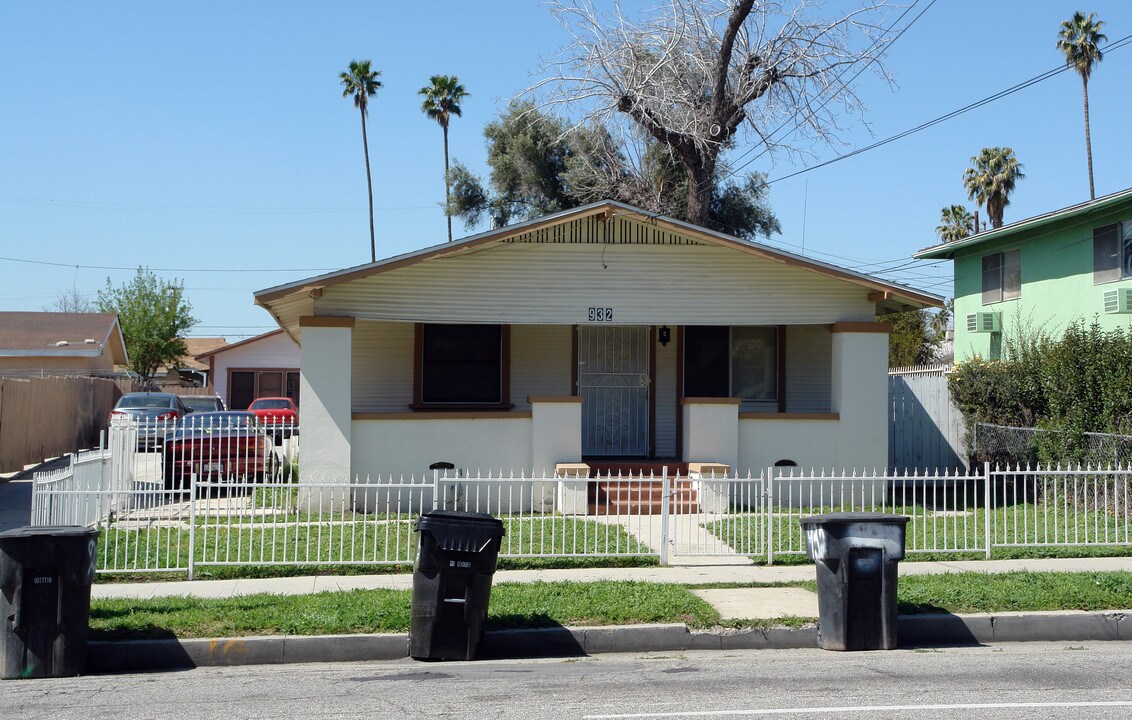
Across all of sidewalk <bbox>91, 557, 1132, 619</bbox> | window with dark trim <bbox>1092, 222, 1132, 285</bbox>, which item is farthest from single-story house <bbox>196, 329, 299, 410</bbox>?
sidewalk <bbox>91, 557, 1132, 619</bbox>

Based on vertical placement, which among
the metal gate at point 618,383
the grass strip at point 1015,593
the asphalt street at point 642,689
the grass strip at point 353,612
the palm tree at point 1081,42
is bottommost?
the asphalt street at point 642,689

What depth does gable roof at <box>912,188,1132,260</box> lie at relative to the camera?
1970 cm

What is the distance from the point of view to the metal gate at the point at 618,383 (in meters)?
18.4

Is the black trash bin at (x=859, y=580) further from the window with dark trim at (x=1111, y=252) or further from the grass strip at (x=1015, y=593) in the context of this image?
the window with dark trim at (x=1111, y=252)

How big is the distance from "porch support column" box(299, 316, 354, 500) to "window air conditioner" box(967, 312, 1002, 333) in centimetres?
1514

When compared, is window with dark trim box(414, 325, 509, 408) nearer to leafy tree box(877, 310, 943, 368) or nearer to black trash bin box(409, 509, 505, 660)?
black trash bin box(409, 509, 505, 660)

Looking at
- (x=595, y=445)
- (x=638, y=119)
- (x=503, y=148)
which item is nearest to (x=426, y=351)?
(x=595, y=445)

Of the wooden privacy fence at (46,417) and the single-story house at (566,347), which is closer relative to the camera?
the single-story house at (566,347)

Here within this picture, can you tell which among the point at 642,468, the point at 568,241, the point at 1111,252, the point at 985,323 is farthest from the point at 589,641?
the point at 985,323

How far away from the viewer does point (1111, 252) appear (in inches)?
818

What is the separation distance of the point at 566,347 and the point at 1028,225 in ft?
34.4

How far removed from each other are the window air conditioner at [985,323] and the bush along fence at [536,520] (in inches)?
329

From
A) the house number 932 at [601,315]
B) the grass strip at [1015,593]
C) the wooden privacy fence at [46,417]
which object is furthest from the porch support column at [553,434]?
the wooden privacy fence at [46,417]

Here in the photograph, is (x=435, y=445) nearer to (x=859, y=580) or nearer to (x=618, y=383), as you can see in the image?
(x=618, y=383)
